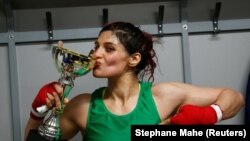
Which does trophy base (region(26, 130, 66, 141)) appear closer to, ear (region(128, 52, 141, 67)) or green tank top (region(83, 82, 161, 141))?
green tank top (region(83, 82, 161, 141))

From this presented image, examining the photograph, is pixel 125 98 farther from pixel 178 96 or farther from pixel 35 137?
pixel 35 137

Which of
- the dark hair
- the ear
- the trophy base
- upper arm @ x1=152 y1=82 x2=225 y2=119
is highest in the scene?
the dark hair

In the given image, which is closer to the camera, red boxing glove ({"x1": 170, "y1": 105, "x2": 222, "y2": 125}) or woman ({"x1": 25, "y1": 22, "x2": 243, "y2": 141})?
red boxing glove ({"x1": 170, "y1": 105, "x2": 222, "y2": 125})

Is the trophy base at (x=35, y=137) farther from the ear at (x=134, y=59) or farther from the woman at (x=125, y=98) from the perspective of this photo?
the ear at (x=134, y=59)

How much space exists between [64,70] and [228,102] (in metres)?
0.57

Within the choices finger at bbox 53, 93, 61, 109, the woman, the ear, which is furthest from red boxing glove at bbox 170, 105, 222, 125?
finger at bbox 53, 93, 61, 109

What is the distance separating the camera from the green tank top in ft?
3.87

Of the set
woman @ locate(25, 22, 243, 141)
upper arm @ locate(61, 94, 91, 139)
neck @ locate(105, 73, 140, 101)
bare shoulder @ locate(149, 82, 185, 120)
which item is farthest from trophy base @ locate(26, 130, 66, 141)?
bare shoulder @ locate(149, 82, 185, 120)

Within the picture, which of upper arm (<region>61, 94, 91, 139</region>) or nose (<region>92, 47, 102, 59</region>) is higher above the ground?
nose (<region>92, 47, 102, 59</region>)

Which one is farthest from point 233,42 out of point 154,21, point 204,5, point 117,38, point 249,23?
point 117,38

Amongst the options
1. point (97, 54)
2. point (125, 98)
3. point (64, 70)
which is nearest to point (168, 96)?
point (125, 98)

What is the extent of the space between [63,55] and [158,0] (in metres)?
0.69

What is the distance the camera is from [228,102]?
48.2 inches

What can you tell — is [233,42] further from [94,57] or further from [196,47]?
[94,57]
